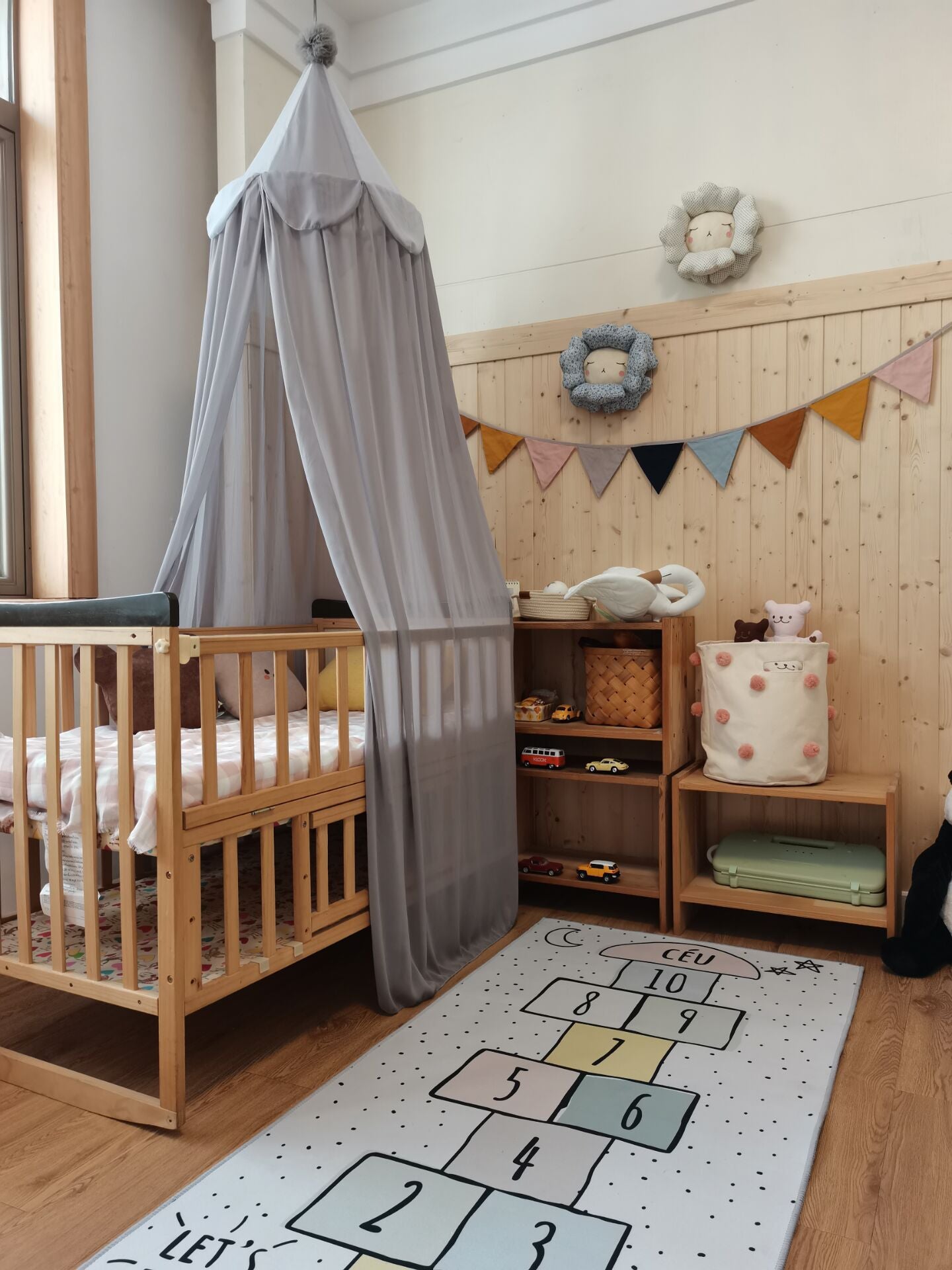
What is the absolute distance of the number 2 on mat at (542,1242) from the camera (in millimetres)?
1311

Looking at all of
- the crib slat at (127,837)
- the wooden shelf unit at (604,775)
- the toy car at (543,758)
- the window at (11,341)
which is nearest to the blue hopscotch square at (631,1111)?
the crib slat at (127,837)

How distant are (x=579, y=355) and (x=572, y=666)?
3.44 feet

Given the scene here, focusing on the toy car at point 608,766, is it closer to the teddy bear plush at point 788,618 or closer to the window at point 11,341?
the teddy bear plush at point 788,618

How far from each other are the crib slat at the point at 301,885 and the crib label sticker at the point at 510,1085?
1.42ft

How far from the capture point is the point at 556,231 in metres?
3.24

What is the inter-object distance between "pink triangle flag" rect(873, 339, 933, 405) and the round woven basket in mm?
1101

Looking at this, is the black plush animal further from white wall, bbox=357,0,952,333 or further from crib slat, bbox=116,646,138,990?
crib slat, bbox=116,646,138,990

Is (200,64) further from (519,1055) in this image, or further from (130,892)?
(519,1055)

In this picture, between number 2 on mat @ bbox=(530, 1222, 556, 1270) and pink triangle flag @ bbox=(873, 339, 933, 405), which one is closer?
number 2 on mat @ bbox=(530, 1222, 556, 1270)

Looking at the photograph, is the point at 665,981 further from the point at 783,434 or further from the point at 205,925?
the point at 783,434

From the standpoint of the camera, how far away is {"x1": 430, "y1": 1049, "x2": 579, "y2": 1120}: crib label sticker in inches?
67.9

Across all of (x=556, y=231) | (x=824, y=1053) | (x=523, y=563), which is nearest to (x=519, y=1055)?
(x=824, y=1053)

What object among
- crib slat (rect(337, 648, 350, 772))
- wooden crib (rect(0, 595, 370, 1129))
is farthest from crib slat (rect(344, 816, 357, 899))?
crib slat (rect(337, 648, 350, 772))

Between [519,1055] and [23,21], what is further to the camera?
[23,21]
